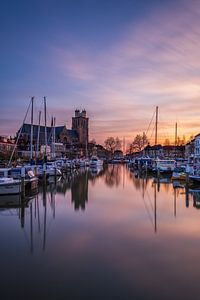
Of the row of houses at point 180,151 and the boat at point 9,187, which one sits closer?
the boat at point 9,187

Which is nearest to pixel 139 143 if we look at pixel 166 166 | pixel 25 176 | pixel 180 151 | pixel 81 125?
pixel 180 151

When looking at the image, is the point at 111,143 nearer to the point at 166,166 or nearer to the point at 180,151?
the point at 180,151

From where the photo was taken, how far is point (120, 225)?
16.9m

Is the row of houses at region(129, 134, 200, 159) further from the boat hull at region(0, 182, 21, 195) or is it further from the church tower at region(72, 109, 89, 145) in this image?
the boat hull at region(0, 182, 21, 195)

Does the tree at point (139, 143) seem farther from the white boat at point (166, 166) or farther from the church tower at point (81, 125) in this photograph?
the white boat at point (166, 166)

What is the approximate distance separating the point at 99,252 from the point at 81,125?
580ft

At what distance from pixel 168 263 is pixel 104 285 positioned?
9.57 ft

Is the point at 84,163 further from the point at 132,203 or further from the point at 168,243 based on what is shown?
the point at 168,243

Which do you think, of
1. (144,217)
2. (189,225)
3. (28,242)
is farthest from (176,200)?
(28,242)

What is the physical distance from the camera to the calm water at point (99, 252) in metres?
8.92

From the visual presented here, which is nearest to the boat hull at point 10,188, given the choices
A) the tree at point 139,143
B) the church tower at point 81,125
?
the tree at point 139,143

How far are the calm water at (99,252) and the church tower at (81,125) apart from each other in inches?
6489

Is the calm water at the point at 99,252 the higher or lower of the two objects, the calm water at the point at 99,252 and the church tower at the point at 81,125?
the lower

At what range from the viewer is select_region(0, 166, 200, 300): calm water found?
892 centimetres
